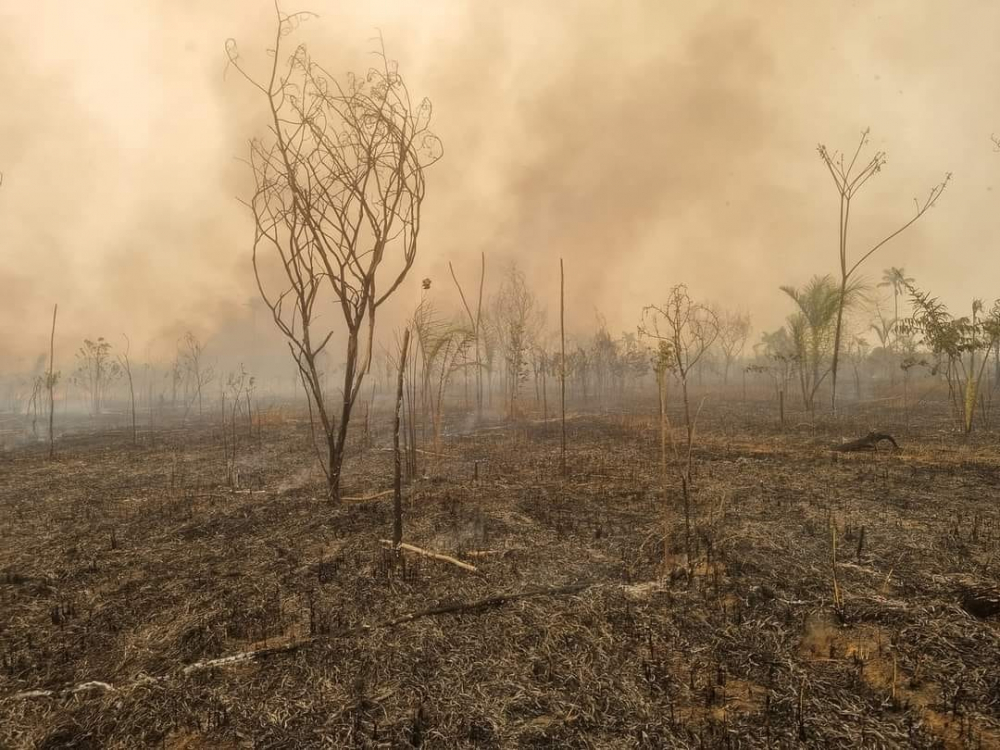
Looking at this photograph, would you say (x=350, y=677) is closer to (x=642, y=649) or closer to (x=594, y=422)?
(x=642, y=649)

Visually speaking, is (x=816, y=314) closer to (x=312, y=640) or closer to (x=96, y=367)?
(x=312, y=640)

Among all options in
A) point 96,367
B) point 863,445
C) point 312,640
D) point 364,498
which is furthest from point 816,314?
point 96,367

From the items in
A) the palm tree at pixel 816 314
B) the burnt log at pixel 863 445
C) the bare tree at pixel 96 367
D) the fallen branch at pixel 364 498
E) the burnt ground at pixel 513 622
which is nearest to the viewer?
the burnt ground at pixel 513 622

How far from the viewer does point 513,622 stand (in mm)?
4008

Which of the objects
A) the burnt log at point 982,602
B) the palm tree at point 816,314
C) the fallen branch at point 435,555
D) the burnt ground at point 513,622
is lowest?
the burnt ground at point 513,622

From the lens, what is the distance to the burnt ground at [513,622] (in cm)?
283

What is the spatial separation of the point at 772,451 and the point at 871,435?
2.24 metres

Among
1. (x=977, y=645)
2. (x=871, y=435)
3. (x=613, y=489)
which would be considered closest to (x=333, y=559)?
(x=613, y=489)

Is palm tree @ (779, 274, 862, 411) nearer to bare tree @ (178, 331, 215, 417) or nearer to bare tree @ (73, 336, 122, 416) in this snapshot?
bare tree @ (178, 331, 215, 417)

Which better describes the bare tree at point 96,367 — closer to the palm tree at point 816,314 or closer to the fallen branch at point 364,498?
the fallen branch at point 364,498

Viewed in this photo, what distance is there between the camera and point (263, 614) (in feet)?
14.0

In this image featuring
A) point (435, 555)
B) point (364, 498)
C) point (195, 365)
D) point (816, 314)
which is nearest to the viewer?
point (435, 555)

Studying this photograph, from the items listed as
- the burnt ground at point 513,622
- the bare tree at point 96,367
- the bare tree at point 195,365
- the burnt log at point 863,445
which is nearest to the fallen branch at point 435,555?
the burnt ground at point 513,622

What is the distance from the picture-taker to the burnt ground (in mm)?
2834
